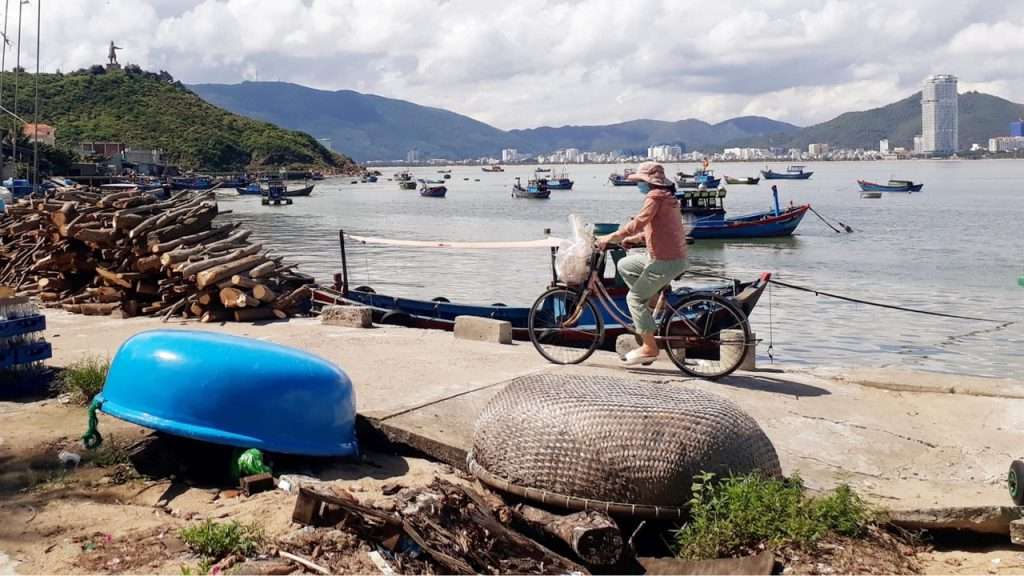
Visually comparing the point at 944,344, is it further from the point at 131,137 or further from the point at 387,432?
the point at 131,137

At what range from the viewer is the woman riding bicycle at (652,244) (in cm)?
818

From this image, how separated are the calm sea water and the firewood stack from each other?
9.06 m

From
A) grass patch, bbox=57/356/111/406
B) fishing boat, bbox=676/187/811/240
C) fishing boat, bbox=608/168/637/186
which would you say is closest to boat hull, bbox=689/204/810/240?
fishing boat, bbox=676/187/811/240

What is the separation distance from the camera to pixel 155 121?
13112cm

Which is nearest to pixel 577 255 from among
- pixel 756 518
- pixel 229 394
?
pixel 229 394

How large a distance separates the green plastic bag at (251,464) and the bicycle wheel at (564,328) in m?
3.77

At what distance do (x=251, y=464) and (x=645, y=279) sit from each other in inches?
151

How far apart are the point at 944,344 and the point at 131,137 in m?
118

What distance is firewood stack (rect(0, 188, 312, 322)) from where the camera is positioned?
11867 mm

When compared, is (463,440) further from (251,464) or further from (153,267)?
(153,267)

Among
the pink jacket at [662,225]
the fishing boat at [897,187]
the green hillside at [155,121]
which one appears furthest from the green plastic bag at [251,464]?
the green hillside at [155,121]

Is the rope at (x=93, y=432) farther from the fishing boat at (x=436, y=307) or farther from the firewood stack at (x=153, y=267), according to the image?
the fishing boat at (x=436, y=307)

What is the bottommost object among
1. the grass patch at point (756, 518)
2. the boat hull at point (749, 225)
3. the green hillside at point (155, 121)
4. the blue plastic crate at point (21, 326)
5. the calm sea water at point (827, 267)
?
the calm sea water at point (827, 267)

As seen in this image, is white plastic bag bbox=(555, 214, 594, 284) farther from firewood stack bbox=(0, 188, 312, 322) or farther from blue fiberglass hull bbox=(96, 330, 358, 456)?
firewood stack bbox=(0, 188, 312, 322)
